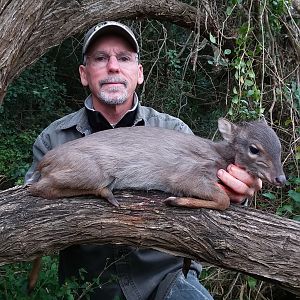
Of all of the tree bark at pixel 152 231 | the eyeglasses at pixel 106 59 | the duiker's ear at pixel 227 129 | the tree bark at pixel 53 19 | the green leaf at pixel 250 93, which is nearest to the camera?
the tree bark at pixel 152 231

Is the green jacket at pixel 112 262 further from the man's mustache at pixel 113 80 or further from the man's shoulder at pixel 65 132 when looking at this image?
the man's mustache at pixel 113 80

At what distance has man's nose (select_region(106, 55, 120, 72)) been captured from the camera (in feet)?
15.8

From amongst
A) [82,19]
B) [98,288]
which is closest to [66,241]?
[98,288]

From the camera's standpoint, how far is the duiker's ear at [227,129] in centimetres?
419

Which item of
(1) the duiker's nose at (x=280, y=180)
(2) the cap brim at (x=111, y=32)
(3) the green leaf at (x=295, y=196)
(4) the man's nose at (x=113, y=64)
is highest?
(2) the cap brim at (x=111, y=32)

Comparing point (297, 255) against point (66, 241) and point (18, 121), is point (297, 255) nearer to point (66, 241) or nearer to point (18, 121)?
point (66, 241)

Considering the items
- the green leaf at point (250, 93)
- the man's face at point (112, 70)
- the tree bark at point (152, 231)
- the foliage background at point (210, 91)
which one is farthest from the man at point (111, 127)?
the green leaf at point (250, 93)

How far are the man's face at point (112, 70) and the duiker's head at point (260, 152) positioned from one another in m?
1.11

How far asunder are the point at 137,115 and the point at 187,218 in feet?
4.67

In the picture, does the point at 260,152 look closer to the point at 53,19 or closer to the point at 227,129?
the point at 227,129

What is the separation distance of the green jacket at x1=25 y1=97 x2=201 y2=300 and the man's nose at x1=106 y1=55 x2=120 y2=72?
1.18 ft

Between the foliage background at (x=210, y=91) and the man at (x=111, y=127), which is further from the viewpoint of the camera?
the foliage background at (x=210, y=91)

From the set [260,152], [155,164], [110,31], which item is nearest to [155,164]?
[155,164]

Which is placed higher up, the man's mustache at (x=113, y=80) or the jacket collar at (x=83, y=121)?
the man's mustache at (x=113, y=80)
